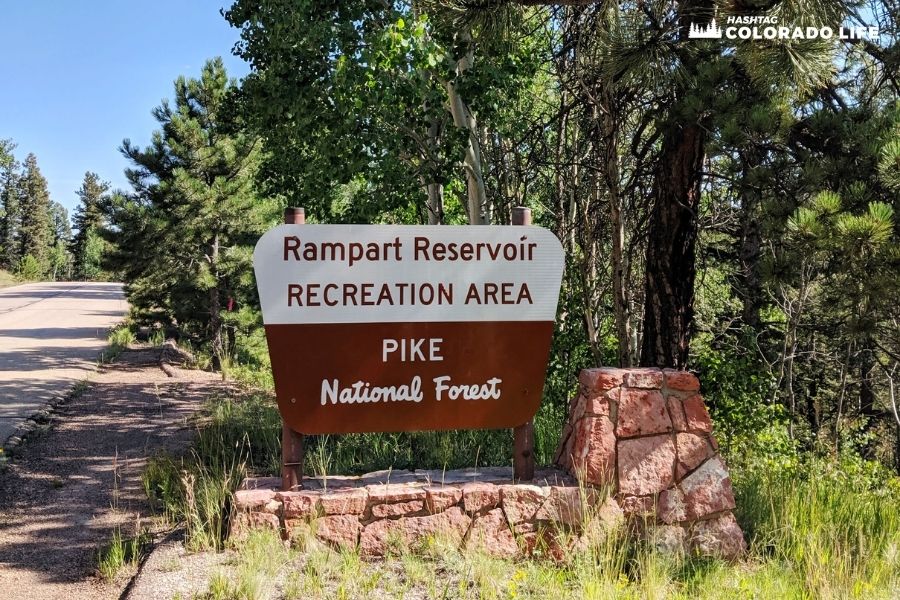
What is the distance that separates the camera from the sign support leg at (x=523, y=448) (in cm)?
460

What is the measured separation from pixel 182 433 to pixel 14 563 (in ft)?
12.4

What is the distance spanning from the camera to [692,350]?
920 cm

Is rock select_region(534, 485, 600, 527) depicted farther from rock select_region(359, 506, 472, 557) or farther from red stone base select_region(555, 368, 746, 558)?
rock select_region(359, 506, 472, 557)

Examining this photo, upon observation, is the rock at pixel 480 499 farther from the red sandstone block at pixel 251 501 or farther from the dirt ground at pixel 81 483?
the dirt ground at pixel 81 483

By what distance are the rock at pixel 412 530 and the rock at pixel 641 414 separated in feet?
3.73

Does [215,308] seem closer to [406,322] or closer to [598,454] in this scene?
[406,322]

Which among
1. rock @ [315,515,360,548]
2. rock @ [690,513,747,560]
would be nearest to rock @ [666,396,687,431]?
rock @ [690,513,747,560]

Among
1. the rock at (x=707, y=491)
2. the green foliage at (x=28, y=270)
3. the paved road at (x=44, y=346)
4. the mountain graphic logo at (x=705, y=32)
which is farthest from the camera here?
the green foliage at (x=28, y=270)

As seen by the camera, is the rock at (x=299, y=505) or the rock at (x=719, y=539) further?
the rock at (x=719, y=539)

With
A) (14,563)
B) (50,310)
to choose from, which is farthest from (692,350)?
(50,310)

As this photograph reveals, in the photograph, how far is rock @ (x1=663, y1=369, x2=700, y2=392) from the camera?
4.61 metres

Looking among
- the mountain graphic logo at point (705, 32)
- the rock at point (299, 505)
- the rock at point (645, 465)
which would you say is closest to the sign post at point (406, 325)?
the rock at point (299, 505)

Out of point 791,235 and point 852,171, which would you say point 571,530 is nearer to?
point 791,235

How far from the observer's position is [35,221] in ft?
222
